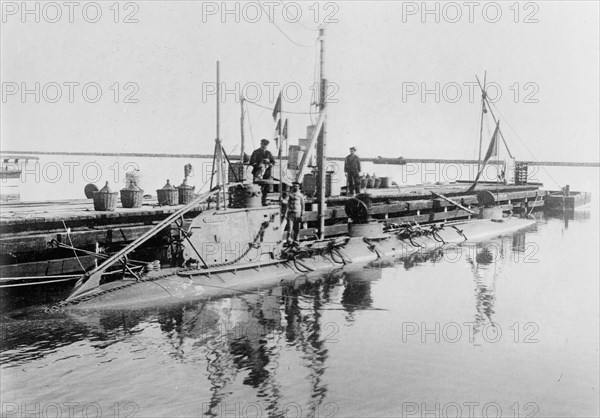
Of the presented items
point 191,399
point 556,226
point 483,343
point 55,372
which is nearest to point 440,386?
Answer: point 483,343

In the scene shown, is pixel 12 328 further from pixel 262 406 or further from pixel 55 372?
pixel 262 406

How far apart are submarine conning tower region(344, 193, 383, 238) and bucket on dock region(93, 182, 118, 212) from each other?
9.30 m

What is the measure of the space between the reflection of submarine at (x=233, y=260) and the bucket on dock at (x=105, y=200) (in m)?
4.87

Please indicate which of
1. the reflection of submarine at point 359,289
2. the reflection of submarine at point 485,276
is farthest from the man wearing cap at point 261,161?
the reflection of submarine at point 485,276

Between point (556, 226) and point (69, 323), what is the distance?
33779 millimetres

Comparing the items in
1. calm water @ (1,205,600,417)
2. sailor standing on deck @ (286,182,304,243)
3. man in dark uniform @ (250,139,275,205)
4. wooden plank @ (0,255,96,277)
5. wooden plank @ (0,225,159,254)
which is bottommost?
calm water @ (1,205,600,417)

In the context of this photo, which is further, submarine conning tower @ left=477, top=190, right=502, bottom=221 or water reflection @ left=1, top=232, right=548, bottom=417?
submarine conning tower @ left=477, top=190, right=502, bottom=221

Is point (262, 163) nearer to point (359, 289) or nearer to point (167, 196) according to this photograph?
point (359, 289)

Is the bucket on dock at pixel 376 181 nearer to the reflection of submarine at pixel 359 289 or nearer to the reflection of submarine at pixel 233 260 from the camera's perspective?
the reflection of submarine at pixel 233 260

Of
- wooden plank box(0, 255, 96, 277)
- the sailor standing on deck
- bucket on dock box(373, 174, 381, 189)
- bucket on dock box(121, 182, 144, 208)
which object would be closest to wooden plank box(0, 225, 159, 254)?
wooden plank box(0, 255, 96, 277)

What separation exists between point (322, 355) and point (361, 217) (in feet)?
40.9

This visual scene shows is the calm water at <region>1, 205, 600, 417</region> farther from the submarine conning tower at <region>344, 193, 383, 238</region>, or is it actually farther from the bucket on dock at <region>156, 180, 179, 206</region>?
the bucket on dock at <region>156, 180, 179, 206</region>

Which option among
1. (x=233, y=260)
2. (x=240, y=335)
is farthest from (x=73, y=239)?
(x=240, y=335)

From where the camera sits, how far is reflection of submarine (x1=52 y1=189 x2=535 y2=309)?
50.6 ft
